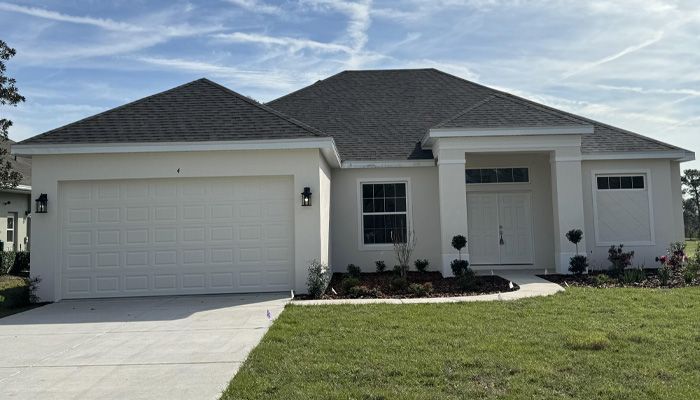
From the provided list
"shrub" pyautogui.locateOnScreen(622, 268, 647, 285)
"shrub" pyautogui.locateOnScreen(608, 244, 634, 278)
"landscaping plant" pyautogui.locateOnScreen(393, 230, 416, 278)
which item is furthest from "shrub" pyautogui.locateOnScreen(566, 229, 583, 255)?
"landscaping plant" pyautogui.locateOnScreen(393, 230, 416, 278)

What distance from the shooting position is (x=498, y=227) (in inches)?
578

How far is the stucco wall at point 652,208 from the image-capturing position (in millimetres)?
14070

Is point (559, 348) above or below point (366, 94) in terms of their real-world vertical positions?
below

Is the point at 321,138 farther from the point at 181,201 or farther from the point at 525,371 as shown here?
the point at 525,371

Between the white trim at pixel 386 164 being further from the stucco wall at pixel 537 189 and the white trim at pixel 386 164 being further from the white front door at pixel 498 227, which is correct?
the white front door at pixel 498 227

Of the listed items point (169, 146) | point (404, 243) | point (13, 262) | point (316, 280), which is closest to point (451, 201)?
point (404, 243)

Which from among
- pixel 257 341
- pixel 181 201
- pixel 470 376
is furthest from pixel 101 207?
pixel 470 376

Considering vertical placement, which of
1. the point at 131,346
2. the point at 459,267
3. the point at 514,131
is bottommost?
the point at 131,346

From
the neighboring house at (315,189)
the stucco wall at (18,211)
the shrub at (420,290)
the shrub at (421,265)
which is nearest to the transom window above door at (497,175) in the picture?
the neighboring house at (315,189)

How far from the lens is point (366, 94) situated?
1806cm

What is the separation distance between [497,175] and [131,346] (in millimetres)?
11053

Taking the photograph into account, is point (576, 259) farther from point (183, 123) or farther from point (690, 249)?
point (690, 249)

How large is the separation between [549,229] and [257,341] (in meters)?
10.4

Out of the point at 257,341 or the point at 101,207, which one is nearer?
the point at 257,341
